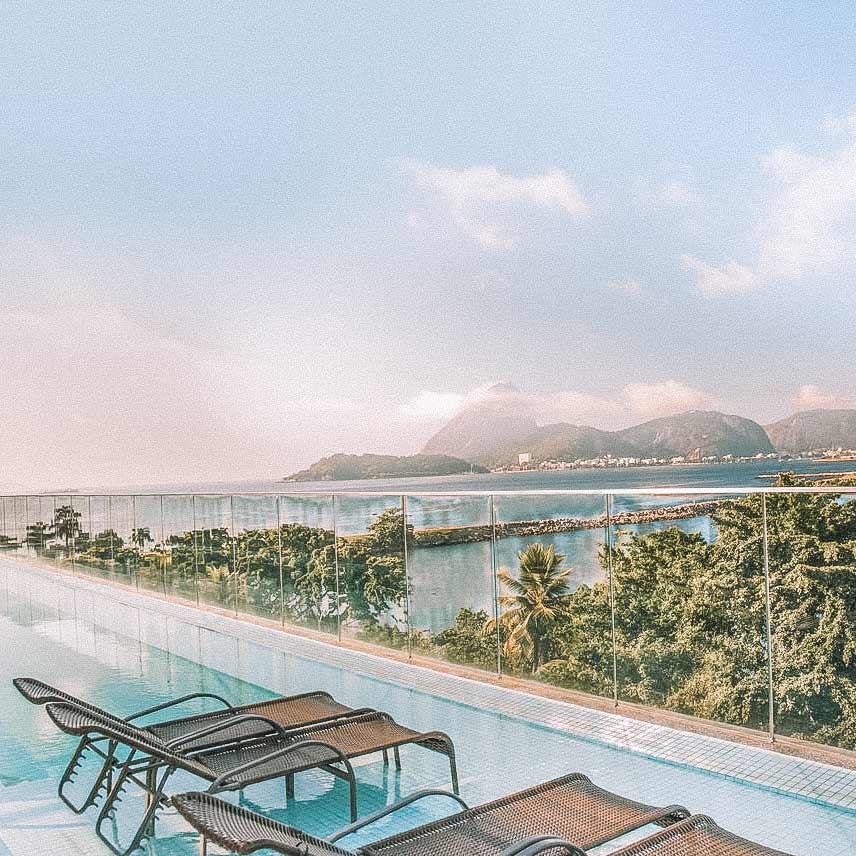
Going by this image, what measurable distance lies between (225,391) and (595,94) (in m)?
26.7

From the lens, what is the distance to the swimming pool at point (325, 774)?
3504mm

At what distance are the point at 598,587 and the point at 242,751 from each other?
2.40 meters

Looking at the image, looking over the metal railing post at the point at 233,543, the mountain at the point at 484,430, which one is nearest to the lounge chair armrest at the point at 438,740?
the metal railing post at the point at 233,543

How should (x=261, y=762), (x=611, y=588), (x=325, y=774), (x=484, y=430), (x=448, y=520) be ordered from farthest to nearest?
(x=484, y=430)
(x=448, y=520)
(x=611, y=588)
(x=325, y=774)
(x=261, y=762)

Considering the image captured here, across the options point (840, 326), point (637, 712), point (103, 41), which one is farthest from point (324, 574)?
point (840, 326)

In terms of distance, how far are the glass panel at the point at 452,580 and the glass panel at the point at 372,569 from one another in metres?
0.12

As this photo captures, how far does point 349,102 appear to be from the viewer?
45.2 meters

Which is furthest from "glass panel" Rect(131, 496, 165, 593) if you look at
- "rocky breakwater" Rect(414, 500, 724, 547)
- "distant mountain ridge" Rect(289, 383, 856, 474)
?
"distant mountain ridge" Rect(289, 383, 856, 474)

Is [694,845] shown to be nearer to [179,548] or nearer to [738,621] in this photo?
[738,621]

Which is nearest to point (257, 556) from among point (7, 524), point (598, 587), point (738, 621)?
point (598, 587)

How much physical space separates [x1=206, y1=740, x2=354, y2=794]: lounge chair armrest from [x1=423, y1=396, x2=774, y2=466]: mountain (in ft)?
170

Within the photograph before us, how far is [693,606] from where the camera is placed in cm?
484

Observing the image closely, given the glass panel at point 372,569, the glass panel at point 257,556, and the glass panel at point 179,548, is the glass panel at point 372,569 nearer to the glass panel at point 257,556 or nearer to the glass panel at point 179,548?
the glass panel at point 257,556

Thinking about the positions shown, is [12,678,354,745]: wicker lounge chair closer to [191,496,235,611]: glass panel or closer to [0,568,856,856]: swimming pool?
[0,568,856,856]: swimming pool
